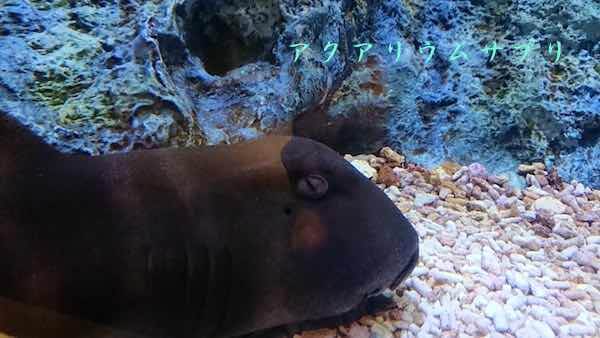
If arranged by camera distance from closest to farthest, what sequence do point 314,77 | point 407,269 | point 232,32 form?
point 407,269 → point 232,32 → point 314,77

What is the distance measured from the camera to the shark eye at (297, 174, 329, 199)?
1854 millimetres

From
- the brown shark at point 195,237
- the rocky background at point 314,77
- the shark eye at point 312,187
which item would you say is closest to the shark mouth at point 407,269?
the brown shark at point 195,237

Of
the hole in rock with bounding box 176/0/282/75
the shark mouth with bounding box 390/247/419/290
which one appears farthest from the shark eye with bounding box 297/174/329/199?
the hole in rock with bounding box 176/0/282/75

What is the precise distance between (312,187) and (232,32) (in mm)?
1334

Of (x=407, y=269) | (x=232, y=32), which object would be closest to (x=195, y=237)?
(x=407, y=269)

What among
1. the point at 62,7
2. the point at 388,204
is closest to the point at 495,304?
the point at 388,204

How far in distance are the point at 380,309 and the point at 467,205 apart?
4.11ft

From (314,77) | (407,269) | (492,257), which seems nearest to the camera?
(407,269)

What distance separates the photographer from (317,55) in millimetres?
3053

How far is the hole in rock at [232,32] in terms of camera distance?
2771 mm

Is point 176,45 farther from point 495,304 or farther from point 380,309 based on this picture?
point 495,304

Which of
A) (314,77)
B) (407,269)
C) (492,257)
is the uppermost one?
(314,77)

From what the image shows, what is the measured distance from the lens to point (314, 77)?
2.97 m

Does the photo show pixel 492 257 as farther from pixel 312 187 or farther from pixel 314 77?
pixel 314 77
